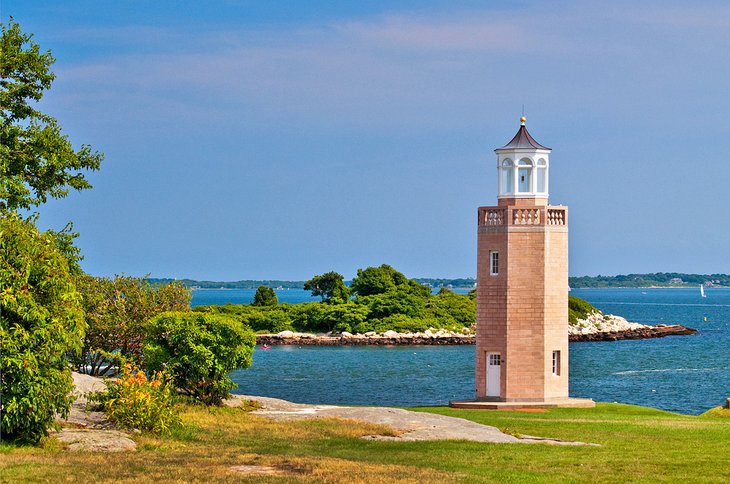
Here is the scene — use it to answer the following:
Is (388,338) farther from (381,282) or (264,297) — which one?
(264,297)

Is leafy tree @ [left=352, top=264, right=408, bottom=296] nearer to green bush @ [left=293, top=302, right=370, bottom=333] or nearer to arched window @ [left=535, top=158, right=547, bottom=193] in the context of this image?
green bush @ [left=293, top=302, right=370, bottom=333]

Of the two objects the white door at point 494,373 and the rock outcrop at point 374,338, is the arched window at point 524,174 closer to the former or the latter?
the white door at point 494,373

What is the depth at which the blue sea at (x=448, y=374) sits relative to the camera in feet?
188

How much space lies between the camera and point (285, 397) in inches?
2237

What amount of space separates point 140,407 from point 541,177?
18.8 m

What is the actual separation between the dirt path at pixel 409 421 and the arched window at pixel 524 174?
11.7 meters

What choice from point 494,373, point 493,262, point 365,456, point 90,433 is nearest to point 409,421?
point 365,456

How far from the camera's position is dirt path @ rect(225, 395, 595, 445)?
907 inches

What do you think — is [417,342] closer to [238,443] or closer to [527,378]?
[527,378]

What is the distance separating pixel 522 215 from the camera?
35.9 m

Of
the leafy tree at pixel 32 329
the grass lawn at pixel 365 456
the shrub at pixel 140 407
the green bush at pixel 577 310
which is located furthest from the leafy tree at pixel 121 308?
the green bush at pixel 577 310

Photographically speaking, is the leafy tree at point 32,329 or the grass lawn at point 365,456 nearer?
the grass lawn at point 365,456

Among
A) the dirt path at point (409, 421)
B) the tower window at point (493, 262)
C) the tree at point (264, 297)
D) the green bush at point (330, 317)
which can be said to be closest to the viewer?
the dirt path at point (409, 421)

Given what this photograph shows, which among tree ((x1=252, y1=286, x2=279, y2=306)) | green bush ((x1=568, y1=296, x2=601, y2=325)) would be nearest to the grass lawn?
green bush ((x1=568, y1=296, x2=601, y2=325))
